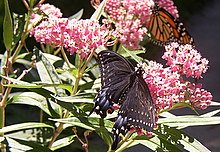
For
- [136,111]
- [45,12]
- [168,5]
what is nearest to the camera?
A: [136,111]

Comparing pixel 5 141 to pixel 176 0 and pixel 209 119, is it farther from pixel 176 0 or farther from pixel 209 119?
pixel 176 0

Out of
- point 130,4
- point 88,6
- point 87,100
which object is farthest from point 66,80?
point 88,6

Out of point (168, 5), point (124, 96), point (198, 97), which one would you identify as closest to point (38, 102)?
point (124, 96)

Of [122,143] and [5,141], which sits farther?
[5,141]

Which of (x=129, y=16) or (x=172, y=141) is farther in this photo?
(x=129, y=16)

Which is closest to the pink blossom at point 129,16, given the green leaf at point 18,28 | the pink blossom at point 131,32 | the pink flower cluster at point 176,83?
the pink blossom at point 131,32

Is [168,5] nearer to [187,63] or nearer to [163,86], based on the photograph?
[187,63]

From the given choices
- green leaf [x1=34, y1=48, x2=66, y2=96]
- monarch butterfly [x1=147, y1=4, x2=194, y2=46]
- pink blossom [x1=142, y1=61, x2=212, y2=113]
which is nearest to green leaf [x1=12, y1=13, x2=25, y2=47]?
green leaf [x1=34, y1=48, x2=66, y2=96]

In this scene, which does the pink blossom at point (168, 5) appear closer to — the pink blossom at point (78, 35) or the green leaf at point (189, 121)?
the pink blossom at point (78, 35)
